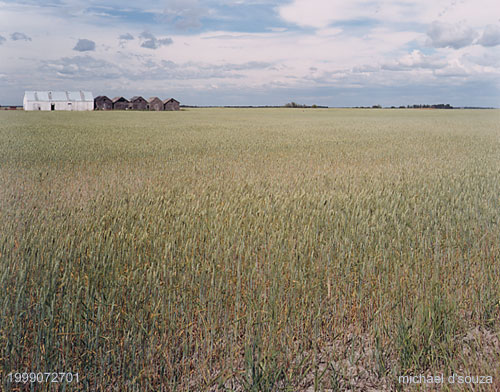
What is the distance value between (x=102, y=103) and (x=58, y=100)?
11.6 meters

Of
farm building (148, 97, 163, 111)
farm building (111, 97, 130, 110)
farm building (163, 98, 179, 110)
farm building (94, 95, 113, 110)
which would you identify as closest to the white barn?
farm building (94, 95, 113, 110)

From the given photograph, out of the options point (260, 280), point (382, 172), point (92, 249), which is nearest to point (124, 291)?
point (92, 249)

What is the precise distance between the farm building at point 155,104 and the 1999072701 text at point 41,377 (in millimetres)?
84777

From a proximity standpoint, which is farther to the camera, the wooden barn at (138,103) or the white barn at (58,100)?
the wooden barn at (138,103)

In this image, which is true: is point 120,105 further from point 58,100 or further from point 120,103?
point 58,100

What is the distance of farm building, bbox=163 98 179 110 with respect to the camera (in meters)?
84.6

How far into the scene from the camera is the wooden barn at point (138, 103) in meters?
83.6

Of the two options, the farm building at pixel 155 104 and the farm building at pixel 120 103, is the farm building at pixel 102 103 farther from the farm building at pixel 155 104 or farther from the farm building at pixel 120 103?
the farm building at pixel 155 104

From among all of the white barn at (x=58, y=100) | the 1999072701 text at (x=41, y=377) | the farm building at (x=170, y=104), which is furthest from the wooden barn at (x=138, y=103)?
the 1999072701 text at (x=41, y=377)

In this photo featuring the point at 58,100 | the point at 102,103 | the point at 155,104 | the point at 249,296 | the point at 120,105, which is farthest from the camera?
the point at 155,104

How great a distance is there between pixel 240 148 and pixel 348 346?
1258 centimetres

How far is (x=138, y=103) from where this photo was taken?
8425 centimetres

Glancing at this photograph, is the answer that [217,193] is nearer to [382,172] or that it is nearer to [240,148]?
[382,172]

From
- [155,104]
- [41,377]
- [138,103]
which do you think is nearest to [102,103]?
[138,103]
